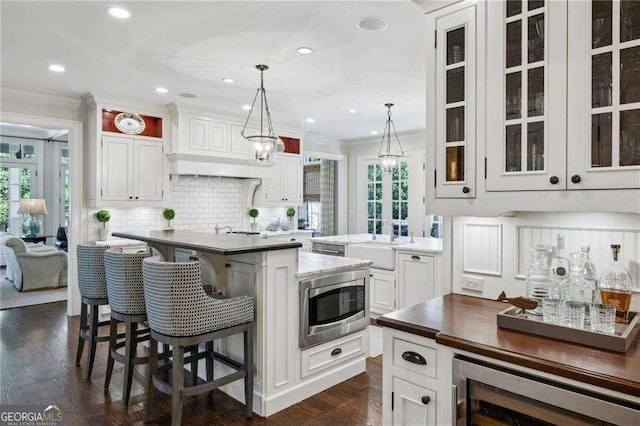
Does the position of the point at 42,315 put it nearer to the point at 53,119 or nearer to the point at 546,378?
the point at 53,119

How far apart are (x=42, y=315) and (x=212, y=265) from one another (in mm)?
3577

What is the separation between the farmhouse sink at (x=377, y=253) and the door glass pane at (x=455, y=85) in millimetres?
2887

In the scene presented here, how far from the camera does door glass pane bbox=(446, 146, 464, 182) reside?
6.35 ft

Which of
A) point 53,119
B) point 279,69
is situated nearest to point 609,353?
point 279,69

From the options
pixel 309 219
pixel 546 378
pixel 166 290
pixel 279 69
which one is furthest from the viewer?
pixel 309 219

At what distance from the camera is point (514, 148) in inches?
70.0

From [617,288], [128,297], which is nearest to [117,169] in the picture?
[128,297]

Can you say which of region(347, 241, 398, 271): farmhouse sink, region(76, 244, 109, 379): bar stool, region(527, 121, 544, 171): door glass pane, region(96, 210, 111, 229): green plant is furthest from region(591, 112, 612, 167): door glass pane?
region(96, 210, 111, 229): green plant

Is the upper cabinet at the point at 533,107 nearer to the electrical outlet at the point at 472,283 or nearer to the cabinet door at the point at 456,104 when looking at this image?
the cabinet door at the point at 456,104

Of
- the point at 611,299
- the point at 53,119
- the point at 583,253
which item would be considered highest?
the point at 53,119

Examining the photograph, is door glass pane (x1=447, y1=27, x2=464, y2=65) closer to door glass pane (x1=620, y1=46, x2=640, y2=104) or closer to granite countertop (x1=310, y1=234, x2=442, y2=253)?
door glass pane (x1=620, y1=46, x2=640, y2=104)

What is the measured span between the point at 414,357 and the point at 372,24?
2.39 m

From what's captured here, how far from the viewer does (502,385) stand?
4.77 feet

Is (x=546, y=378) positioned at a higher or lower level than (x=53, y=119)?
lower
